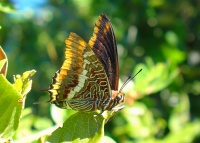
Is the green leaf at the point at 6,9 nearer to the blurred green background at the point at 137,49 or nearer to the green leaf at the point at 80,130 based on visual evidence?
the green leaf at the point at 80,130

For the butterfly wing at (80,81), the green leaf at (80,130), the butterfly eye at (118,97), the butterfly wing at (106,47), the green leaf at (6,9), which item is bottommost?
the green leaf at (80,130)

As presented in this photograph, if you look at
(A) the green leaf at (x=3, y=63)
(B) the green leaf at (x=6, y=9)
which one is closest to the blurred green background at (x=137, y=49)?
(B) the green leaf at (x=6, y=9)

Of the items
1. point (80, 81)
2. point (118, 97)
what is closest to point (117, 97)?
point (118, 97)

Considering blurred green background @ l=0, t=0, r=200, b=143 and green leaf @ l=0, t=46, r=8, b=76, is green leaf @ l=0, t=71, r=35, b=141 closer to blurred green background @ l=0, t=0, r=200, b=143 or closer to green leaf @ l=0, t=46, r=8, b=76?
green leaf @ l=0, t=46, r=8, b=76

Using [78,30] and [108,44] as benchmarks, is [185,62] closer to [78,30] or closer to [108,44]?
[78,30]

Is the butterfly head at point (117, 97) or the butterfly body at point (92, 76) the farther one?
the butterfly head at point (117, 97)

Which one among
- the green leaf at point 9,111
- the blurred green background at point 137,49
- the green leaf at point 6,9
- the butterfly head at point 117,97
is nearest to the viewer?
the green leaf at point 9,111

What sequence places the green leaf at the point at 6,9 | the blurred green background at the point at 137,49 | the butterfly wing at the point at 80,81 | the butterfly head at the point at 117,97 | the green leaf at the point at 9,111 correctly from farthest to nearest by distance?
the blurred green background at the point at 137,49 → the butterfly head at the point at 117,97 → the butterfly wing at the point at 80,81 → the green leaf at the point at 6,9 → the green leaf at the point at 9,111

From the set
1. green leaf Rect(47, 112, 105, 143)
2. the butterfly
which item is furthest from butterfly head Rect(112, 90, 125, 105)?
green leaf Rect(47, 112, 105, 143)

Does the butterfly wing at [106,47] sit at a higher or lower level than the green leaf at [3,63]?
Answer: higher
